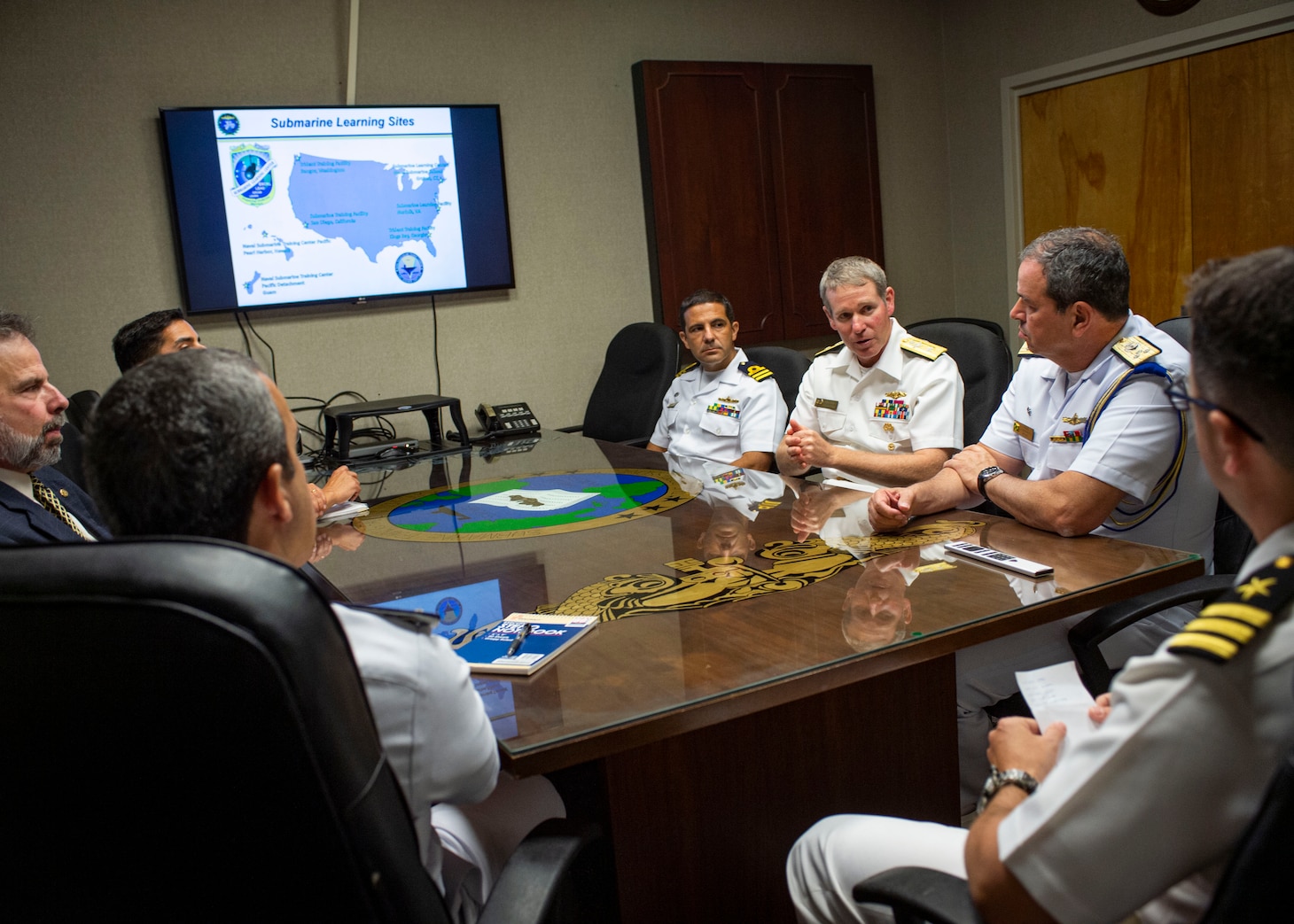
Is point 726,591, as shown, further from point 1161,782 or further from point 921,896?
point 1161,782

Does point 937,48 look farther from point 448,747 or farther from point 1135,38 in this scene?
point 448,747

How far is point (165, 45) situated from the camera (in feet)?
12.9

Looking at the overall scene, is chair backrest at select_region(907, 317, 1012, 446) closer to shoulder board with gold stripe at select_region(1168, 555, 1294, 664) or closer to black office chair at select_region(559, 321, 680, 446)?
black office chair at select_region(559, 321, 680, 446)

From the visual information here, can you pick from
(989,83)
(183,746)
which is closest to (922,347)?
(183,746)

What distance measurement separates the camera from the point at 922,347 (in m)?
2.94

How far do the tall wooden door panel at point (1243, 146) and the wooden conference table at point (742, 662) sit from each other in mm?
3160

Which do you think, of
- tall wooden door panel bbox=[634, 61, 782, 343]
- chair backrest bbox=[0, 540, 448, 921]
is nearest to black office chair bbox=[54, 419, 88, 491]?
chair backrest bbox=[0, 540, 448, 921]

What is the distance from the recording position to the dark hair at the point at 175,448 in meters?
0.92

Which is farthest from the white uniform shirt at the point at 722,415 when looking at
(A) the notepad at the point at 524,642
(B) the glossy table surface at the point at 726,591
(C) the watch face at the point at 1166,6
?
(C) the watch face at the point at 1166,6

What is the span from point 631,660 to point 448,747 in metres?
0.42

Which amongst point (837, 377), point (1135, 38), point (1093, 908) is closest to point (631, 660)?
point (1093, 908)

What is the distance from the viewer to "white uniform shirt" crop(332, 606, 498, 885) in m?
0.99

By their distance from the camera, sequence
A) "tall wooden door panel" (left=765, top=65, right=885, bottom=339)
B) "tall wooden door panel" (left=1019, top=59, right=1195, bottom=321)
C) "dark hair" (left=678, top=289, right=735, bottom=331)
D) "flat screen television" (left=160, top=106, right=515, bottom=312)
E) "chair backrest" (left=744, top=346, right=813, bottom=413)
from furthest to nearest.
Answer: "tall wooden door panel" (left=765, top=65, right=885, bottom=339) → "tall wooden door panel" (left=1019, top=59, right=1195, bottom=321) → "flat screen television" (left=160, top=106, right=515, bottom=312) → "dark hair" (left=678, top=289, right=735, bottom=331) → "chair backrest" (left=744, top=346, right=813, bottom=413)

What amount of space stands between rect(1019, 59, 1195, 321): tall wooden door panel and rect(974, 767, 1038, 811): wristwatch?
13.6ft
